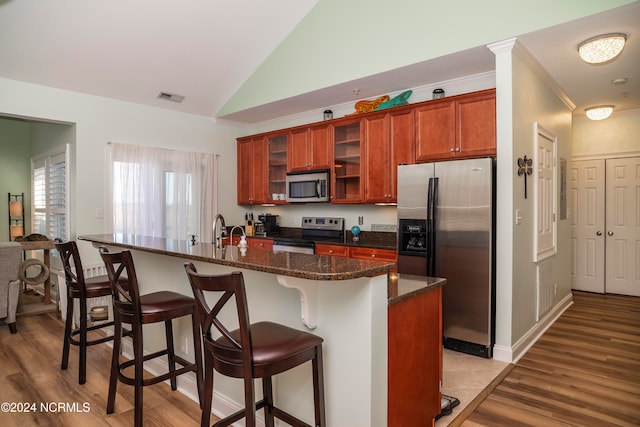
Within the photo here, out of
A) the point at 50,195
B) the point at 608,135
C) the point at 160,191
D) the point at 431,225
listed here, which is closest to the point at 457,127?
the point at 431,225

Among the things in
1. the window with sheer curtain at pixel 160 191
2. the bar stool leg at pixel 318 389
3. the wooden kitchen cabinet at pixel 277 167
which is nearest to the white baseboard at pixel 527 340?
the bar stool leg at pixel 318 389

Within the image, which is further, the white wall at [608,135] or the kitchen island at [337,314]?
the white wall at [608,135]

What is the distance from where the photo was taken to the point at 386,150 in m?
4.25

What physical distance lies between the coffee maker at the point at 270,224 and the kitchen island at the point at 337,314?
3.46m

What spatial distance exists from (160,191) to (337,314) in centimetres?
398

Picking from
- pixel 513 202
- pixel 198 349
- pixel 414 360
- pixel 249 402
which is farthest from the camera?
pixel 513 202

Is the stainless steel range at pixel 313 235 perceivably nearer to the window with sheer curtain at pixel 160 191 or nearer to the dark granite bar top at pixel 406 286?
the window with sheer curtain at pixel 160 191

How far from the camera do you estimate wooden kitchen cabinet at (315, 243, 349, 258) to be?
4.40 m

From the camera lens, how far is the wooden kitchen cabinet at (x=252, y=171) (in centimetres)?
564

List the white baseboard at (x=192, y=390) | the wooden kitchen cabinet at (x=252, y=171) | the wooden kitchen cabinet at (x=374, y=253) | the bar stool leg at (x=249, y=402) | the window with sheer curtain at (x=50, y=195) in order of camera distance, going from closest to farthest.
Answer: the bar stool leg at (x=249, y=402), the white baseboard at (x=192, y=390), the wooden kitchen cabinet at (x=374, y=253), the window with sheer curtain at (x=50, y=195), the wooden kitchen cabinet at (x=252, y=171)

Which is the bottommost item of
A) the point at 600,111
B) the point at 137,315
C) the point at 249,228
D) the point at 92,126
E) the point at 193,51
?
the point at 137,315

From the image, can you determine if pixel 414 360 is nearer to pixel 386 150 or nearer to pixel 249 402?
pixel 249 402

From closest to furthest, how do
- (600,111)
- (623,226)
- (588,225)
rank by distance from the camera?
(600,111), (623,226), (588,225)

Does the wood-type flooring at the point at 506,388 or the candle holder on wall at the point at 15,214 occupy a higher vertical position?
the candle holder on wall at the point at 15,214
